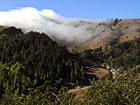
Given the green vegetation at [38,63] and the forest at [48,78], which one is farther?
the green vegetation at [38,63]

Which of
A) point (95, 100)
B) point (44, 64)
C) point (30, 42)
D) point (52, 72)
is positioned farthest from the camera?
point (30, 42)

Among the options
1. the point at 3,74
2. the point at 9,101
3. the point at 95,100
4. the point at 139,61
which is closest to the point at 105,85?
the point at 95,100

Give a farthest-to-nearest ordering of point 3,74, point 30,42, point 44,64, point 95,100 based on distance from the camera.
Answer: point 30,42
point 44,64
point 3,74
point 95,100

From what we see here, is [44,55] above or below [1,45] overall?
below

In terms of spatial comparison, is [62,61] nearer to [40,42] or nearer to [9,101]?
[40,42]

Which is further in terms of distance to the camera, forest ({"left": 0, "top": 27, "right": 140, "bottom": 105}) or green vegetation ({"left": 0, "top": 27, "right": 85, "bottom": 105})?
green vegetation ({"left": 0, "top": 27, "right": 85, "bottom": 105})

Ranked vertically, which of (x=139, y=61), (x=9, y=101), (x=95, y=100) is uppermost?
(x=95, y=100)

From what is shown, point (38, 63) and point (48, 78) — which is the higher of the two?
point (38, 63)

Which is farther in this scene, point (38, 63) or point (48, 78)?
point (38, 63)

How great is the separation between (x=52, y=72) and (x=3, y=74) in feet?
160

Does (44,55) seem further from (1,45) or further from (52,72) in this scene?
(1,45)

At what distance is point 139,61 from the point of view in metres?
186

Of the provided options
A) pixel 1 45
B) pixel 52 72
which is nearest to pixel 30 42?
pixel 1 45

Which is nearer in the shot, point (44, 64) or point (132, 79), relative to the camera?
point (132, 79)
